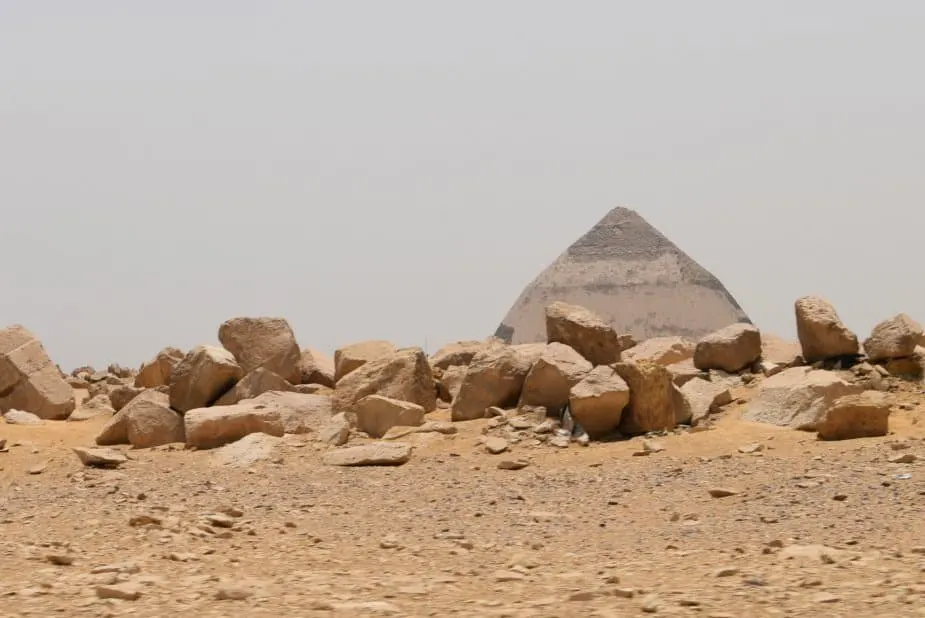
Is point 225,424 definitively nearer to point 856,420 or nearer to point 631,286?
point 856,420

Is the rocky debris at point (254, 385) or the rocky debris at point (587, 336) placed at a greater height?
the rocky debris at point (587, 336)

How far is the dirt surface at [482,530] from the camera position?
4055 millimetres

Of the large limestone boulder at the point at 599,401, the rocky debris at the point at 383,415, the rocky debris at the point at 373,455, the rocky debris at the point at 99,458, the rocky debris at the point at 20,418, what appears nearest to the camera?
the rocky debris at the point at 373,455

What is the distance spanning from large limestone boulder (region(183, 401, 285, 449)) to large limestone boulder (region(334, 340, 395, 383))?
1.82m

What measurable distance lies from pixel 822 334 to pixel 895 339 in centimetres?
65

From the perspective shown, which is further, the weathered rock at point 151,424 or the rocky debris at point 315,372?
the rocky debris at point 315,372

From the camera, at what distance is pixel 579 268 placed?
44.0m

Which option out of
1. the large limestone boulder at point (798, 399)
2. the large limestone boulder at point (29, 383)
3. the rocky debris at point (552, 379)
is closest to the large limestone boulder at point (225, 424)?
the rocky debris at point (552, 379)

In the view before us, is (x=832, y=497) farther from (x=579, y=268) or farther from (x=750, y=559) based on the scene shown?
(x=579, y=268)

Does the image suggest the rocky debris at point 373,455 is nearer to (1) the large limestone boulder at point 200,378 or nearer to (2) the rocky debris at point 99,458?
(2) the rocky debris at point 99,458

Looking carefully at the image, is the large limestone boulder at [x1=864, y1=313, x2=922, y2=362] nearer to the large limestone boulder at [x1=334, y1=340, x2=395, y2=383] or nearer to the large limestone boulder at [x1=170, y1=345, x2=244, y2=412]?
the large limestone boulder at [x1=334, y1=340, x2=395, y2=383]

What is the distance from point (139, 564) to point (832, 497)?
3.71 meters

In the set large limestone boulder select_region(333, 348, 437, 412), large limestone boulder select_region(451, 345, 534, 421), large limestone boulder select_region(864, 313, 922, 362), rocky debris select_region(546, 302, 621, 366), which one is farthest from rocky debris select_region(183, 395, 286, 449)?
large limestone boulder select_region(864, 313, 922, 362)

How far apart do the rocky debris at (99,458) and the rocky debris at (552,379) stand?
330 centimetres
